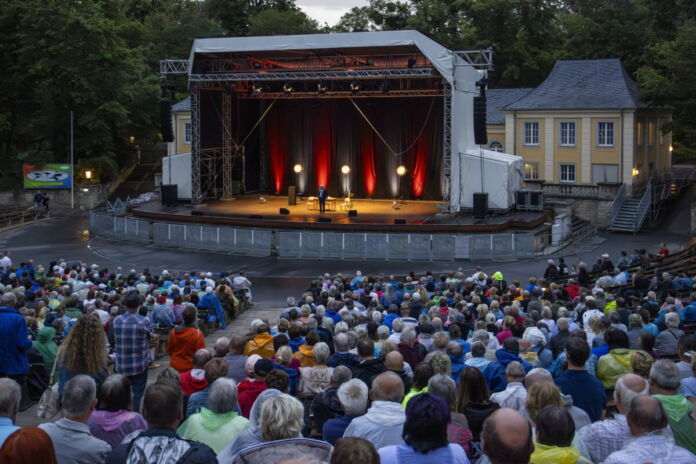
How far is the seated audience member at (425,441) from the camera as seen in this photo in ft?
15.7

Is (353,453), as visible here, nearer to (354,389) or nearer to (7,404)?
(354,389)

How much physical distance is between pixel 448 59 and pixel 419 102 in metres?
6.60

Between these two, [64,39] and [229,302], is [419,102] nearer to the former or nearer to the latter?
[64,39]

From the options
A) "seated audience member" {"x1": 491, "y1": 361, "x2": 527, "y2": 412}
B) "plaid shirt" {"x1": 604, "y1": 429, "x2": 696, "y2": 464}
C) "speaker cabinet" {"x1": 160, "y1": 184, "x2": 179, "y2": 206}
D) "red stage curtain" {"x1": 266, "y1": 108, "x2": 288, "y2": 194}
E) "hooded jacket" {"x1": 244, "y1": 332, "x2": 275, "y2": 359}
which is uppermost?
"red stage curtain" {"x1": 266, "y1": 108, "x2": 288, "y2": 194}

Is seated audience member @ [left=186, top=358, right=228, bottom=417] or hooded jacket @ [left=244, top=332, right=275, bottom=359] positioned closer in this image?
seated audience member @ [left=186, top=358, right=228, bottom=417]

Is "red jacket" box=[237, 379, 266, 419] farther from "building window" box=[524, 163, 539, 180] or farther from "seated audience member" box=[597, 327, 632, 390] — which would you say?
"building window" box=[524, 163, 539, 180]

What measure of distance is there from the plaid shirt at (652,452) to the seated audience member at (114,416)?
3.24 meters

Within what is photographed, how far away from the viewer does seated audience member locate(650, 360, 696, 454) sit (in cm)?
611

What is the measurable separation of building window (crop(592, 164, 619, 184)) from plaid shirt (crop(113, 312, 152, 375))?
36003 millimetres

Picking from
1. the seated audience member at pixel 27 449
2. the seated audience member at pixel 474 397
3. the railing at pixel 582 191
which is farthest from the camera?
the railing at pixel 582 191

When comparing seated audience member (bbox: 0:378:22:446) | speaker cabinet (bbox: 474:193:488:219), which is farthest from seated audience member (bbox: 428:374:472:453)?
speaker cabinet (bbox: 474:193:488:219)

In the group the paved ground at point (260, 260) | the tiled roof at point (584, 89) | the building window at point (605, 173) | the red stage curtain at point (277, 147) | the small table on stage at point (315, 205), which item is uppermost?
the tiled roof at point (584, 89)

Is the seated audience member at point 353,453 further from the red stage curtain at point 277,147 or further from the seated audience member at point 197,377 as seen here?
the red stage curtain at point 277,147

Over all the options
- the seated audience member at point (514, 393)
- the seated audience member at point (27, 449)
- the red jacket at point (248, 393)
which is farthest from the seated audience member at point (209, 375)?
the seated audience member at point (27, 449)
